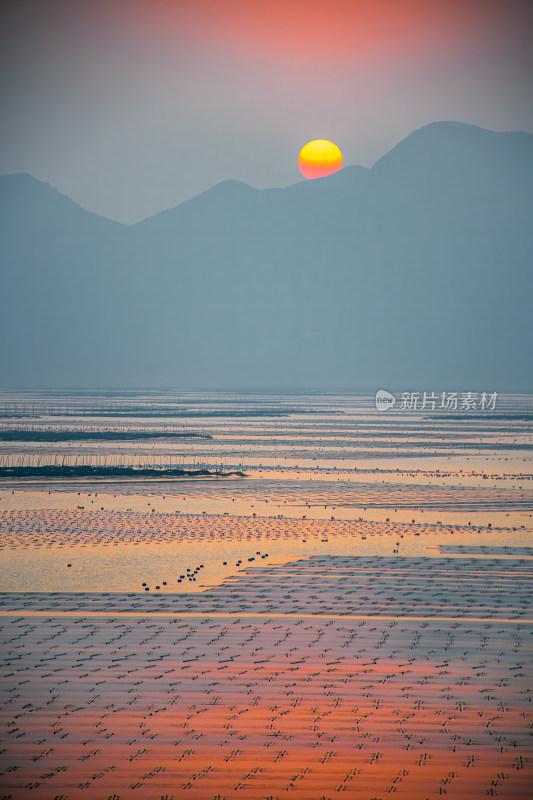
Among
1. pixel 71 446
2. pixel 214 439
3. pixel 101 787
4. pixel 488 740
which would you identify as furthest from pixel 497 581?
pixel 214 439

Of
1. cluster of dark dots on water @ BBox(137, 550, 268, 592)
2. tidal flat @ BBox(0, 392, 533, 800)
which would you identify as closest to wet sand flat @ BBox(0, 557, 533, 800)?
tidal flat @ BBox(0, 392, 533, 800)

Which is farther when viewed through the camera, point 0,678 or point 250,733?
point 0,678

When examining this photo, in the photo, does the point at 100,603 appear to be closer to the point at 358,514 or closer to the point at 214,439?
the point at 358,514

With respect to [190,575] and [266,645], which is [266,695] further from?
[190,575]

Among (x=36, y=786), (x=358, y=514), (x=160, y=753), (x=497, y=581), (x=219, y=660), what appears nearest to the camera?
(x=36, y=786)

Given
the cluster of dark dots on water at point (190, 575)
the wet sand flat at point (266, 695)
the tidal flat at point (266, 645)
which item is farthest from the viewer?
the cluster of dark dots on water at point (190, 575)

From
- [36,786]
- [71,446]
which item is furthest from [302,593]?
[71,446]

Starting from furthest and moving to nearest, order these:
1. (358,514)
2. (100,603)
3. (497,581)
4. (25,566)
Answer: (358,514) < (25,566) < (497,581) < (100,603)

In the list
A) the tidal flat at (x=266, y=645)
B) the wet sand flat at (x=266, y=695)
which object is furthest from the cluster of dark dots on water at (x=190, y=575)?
the wet sand flat at (x=266, y=695)

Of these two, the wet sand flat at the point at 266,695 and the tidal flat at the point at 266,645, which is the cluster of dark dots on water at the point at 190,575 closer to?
the tidal flat at the point at 266,645
